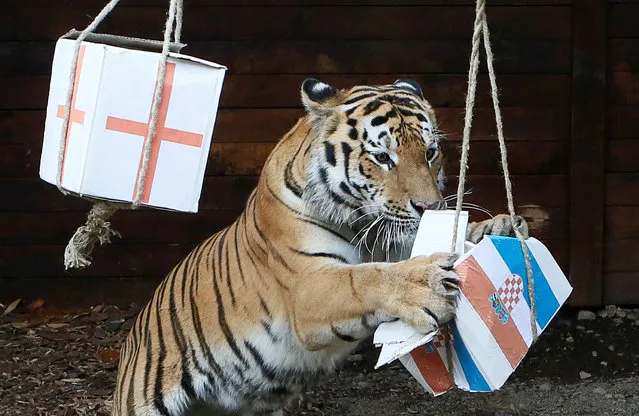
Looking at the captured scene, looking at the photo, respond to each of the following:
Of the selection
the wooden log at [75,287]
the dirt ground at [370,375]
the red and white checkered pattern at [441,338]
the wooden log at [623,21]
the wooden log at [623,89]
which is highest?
the wooden log at [623,21]

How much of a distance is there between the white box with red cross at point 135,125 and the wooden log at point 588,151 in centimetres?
308

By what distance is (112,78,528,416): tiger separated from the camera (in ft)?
8.25

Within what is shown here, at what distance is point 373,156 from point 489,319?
0.75 metres

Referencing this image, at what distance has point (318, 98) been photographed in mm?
2832

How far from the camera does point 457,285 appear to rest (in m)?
2.07

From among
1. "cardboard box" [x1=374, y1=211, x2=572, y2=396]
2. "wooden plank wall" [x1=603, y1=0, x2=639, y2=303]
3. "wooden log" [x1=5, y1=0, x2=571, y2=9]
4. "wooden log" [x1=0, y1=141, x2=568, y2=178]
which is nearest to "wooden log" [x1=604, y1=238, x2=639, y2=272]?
"wooden plank wall" [x1=603, y1=0, x2=639, y2=303]

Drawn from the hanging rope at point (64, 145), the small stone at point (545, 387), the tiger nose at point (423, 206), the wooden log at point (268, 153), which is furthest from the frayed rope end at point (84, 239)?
the small stone at point (545, 387)

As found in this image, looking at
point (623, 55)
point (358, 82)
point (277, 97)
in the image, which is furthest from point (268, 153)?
point (623, 55)

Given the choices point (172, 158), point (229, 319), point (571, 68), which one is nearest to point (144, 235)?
point (229, 319)

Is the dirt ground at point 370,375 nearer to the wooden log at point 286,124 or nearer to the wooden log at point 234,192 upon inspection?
the wooden log at point 234,192

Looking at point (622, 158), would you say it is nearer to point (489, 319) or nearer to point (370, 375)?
point (370, 375)

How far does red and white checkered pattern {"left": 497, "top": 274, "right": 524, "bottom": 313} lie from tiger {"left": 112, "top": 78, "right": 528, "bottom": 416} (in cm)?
10

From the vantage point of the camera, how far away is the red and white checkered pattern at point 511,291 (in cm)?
206

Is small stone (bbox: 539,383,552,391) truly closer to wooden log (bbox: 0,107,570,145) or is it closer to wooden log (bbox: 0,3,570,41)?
wooden log (bbox: 0,107,570,145)
